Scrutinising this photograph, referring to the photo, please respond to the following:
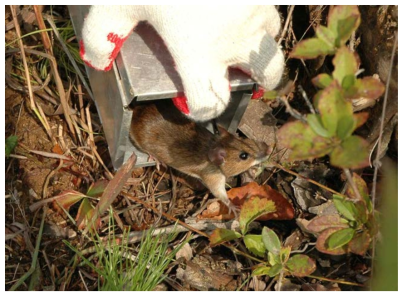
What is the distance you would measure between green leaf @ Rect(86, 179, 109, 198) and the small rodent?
0.37 meters

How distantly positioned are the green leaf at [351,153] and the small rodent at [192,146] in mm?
1385

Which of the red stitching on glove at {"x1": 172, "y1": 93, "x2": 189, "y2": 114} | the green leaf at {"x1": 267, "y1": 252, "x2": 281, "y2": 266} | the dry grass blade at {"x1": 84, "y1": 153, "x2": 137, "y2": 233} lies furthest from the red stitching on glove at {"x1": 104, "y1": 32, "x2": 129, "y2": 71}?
the green leaf at {"x1": 267, "y1": 252, "x2": 281, "y2": 266}

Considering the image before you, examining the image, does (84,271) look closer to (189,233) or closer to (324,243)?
(189,233)

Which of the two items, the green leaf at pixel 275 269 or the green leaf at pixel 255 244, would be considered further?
the green leaf at pixel 255 244

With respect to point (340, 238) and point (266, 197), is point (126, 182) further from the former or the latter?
point (340, 238)

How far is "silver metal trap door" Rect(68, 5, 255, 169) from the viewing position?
2.46 m

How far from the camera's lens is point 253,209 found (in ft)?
8.20

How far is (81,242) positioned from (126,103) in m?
0.76

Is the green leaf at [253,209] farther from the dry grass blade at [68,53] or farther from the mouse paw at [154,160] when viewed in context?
the dry grass blade at [68,53]

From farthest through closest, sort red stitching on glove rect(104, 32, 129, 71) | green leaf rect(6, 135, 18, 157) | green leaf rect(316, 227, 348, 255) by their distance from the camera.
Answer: green leaf rect(6, 135, 18, 157), red stitching on glove rect(104, 32, 129, 71), green leaf rect(316, 227, 348, 255)

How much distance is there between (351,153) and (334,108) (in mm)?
138

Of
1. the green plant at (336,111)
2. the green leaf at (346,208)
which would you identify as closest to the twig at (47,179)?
the green leaf at (346,208)

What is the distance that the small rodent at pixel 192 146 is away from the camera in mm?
2990

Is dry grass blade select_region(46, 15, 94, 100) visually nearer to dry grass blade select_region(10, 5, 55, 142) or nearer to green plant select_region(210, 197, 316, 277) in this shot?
dry grass blade select_region(10, 5, 55, 142)
